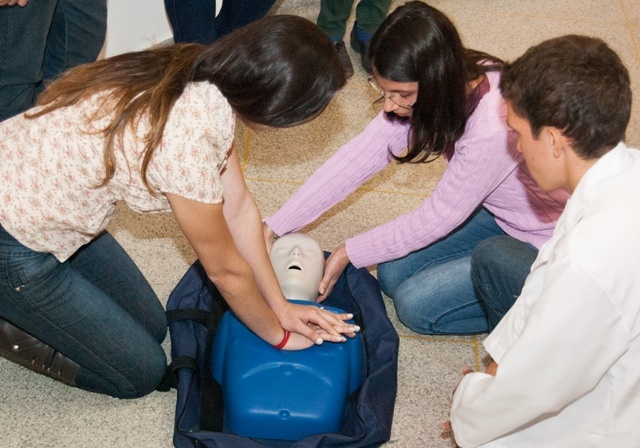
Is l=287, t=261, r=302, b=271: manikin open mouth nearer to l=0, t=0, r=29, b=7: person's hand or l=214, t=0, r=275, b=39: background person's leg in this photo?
l=0, t=0, r=29, b=7: person's hand

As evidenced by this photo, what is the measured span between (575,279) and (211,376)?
3.08ft

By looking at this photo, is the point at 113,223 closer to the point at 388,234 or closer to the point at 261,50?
the point at 388,234

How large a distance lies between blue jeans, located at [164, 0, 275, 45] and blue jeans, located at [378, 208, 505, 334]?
0.96 meters

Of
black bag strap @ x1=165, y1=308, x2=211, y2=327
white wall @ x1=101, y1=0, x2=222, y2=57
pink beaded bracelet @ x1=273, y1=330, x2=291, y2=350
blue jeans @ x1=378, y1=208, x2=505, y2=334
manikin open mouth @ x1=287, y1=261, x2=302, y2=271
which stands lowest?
blue jeans @ x1=378, y1=208, x2=505, y2=334

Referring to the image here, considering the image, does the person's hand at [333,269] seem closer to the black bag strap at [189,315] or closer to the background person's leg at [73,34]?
the black bag strap at [189,315]

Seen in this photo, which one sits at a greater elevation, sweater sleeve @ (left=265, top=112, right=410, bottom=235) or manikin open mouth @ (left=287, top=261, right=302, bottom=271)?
sweater sleeve @ (left=265, top=112, right=410, bottom=235)

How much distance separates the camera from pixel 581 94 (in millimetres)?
1198

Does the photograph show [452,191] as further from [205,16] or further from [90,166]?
[205,16]

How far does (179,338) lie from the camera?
1.81 m

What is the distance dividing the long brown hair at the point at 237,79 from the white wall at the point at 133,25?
4.50ft

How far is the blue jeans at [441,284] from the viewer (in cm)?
192

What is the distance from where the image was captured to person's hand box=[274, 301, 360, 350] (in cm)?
168

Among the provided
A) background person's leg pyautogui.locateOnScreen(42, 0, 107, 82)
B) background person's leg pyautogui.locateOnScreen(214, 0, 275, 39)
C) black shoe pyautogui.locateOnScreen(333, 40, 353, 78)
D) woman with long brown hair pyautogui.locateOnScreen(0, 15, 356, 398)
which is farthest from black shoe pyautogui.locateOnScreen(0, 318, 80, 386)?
black shoe pyautogui.locateOnScreen(333, 40, 353, 78)

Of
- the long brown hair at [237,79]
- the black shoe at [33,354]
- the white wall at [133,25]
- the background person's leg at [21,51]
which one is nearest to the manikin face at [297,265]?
the black shoe at [33,354]
